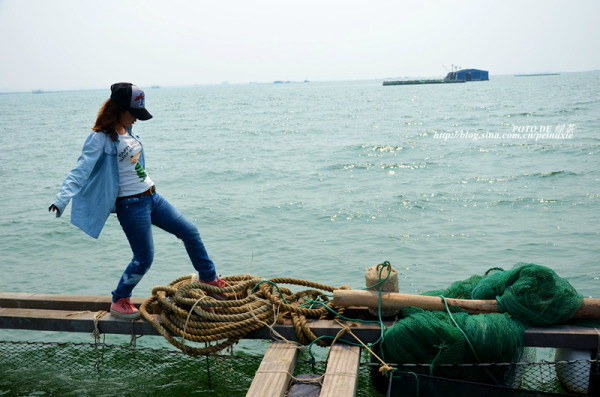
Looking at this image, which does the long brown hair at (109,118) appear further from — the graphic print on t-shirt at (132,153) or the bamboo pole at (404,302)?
the bamboo pole at (404,302)

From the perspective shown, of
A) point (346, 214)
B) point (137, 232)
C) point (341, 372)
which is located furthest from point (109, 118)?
point (346, 214)

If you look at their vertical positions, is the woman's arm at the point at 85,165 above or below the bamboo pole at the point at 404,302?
above

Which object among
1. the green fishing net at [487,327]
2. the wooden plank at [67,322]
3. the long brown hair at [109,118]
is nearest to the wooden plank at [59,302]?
the wooden plank at [67,322]

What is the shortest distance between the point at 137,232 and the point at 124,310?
0.74m

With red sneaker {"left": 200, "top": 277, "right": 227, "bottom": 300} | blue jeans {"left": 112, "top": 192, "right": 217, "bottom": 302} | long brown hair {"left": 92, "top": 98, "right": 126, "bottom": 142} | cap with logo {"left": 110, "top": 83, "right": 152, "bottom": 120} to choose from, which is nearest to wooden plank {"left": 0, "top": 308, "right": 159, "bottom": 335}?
blue jeans {"left": 112, "top": 192, "right": 217, "bottom": 302}

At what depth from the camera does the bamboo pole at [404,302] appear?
4316 mm

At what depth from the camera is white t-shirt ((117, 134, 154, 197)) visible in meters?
4.17

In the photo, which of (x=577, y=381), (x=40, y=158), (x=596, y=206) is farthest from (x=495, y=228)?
(x=40, y=158)

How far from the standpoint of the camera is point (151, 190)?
172 inches

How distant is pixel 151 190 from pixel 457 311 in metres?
2.65

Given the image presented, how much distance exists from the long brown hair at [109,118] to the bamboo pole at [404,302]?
7.07 ft

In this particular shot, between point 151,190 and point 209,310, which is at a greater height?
point 151,190

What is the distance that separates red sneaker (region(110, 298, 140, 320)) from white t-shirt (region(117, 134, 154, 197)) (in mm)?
967

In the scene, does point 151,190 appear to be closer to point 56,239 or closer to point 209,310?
point 209,310
